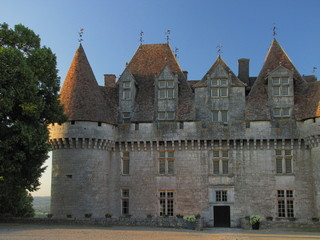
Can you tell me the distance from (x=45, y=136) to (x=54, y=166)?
7.14 m

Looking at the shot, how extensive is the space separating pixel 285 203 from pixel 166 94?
12090 millimetres

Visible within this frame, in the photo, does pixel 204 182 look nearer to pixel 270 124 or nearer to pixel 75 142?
pixel 270 124

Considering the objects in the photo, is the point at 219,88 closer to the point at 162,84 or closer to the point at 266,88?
the point at 266,88

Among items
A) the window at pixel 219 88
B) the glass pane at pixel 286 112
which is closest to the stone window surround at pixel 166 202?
the window at pixel 219 88

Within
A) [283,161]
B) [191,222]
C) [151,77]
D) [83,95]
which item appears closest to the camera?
[191,222]

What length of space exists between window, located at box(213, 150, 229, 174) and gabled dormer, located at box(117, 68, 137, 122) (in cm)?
752

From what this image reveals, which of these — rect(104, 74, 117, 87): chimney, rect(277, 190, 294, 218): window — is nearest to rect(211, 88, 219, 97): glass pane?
rect(277, 190, 294, 218): window

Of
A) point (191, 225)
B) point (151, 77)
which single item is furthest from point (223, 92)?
point (191, 225)

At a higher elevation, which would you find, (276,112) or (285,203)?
(276,112)

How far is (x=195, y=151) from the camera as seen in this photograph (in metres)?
33.0

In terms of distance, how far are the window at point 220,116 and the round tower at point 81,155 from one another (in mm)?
7881

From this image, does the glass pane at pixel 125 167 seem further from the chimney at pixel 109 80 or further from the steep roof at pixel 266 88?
the steep roof at pixel 266 88

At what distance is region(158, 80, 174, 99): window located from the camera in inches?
1361

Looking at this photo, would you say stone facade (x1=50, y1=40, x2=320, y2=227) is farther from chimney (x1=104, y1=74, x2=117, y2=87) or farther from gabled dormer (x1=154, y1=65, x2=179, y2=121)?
chimney (x1=104, y1=74, x2=117, y2=87)
